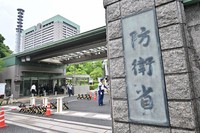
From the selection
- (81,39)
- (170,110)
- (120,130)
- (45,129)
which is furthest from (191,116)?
(81,39)

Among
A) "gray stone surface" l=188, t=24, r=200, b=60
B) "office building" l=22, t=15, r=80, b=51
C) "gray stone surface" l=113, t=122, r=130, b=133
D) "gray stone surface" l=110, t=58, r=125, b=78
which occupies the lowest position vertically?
"gray stone surface" l=113, t=122, r=130, b=133

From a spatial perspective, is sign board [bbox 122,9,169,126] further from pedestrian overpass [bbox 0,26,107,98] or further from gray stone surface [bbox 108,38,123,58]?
pedestrian overpass [bbox 0,26,107,98]

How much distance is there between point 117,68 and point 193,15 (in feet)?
5.19

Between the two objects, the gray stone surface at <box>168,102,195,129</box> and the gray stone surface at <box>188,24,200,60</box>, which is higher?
the gray stone surface at <box>188,24,200,60</box>

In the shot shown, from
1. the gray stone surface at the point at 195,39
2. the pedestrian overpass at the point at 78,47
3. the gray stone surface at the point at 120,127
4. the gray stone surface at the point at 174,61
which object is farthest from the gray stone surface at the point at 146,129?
the pedestrian overpass at the point at 78,47

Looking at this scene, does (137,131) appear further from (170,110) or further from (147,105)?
(170,110)

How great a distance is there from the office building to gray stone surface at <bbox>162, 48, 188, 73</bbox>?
263 ft

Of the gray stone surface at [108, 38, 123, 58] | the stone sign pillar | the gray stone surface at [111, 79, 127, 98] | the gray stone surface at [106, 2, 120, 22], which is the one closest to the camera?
the stone sign pillar

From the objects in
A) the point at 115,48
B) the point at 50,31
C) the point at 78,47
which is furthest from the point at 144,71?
the point at 50,31

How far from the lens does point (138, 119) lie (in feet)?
8.07

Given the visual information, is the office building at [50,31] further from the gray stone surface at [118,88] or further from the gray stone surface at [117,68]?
the gray stone surface at [118,88]

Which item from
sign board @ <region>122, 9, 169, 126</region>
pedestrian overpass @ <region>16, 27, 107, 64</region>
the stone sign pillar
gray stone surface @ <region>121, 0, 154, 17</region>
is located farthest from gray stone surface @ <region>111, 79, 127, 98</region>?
pedestrian overpass @ <region>16, 27, 107, 64</region>

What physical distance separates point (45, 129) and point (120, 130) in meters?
4.23

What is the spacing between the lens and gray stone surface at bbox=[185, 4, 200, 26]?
7.74ft
